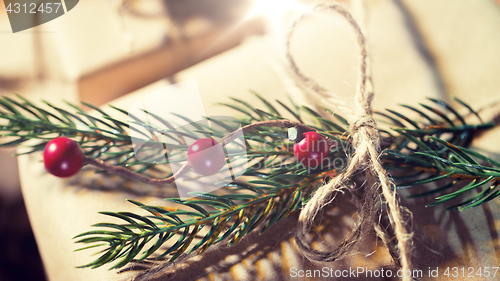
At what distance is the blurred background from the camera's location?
0.44 m

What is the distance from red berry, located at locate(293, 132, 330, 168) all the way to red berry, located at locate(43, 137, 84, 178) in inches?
9.8

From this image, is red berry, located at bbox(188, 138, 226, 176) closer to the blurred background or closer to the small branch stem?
the small branch stem

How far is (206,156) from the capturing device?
30 cm

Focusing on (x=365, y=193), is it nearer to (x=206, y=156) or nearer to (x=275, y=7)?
(x=206, y=156)

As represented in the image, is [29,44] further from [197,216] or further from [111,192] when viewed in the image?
[197,216]

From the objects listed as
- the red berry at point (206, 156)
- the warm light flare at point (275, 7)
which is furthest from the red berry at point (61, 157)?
the warm light flare at point (275, 7)

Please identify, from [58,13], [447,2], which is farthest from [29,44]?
[447,2]

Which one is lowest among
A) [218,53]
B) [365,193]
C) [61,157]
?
[365,193]

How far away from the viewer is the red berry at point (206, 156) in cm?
30

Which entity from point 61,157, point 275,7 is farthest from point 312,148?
point 275,7

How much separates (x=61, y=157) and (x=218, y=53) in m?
0.38

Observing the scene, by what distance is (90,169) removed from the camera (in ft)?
1.40

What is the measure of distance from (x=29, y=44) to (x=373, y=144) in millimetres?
650

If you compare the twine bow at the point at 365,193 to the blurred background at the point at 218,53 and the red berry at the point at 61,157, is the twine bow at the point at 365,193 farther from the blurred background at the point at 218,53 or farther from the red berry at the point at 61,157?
the red berry at the point at 61,157
